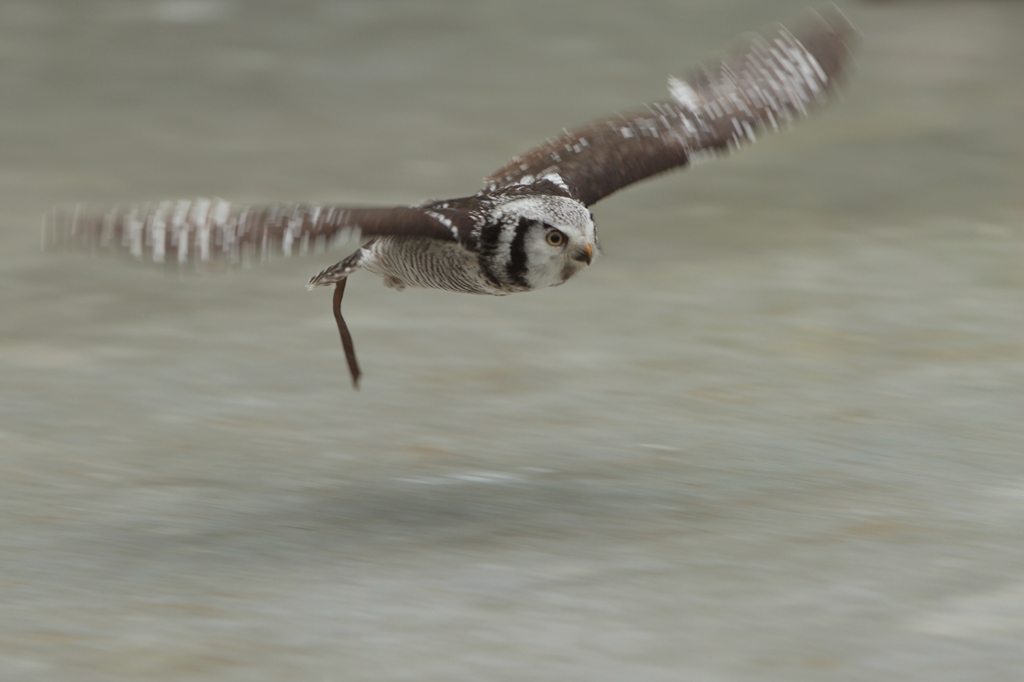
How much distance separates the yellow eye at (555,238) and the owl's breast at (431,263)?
26 centimetres

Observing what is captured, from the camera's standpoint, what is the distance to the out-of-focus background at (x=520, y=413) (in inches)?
186

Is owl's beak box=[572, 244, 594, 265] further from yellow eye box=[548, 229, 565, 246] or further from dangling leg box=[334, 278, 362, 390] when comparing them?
dangling leg box=[334, 278, 362, 390]

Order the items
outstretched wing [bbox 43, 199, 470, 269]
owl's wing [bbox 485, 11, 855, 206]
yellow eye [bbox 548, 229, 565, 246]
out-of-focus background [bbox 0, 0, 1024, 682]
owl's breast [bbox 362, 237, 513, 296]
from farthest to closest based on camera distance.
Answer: owl's wing [bbox 485, 11, 855, 206], owl's breast [bbox 362, 237, 513, 296], yellow eye [bbox 548, 229, 565, 246], out-of-focus background [bbox 0, 0, 1024, 682], outstretched wing [bbox 43, 199, 470, 269]

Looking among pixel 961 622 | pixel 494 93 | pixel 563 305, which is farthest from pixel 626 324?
pixel 494 93

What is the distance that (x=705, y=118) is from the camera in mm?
6012

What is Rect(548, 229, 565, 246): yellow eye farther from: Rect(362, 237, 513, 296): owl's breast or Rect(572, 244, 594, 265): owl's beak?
Rect(362, 237, 513, 296): owl's breast

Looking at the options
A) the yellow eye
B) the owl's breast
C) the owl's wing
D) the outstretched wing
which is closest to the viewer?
the outstretched wing

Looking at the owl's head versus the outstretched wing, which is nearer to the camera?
the outstretched wing

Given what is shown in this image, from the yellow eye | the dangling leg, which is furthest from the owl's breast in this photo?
the dangling leg

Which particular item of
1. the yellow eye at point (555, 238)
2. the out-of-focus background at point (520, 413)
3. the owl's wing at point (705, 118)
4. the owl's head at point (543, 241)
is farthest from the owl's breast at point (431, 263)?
the out-of-focus background at point (520, 413)

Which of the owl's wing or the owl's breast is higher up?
the owl's wing

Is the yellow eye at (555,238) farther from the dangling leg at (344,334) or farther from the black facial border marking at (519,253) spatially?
the dangling leg at (344,334)

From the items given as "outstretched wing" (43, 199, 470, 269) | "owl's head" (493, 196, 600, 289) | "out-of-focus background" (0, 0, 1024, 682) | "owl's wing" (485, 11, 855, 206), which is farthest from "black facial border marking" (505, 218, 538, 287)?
"out-of-focus background" (0, 0, 1024, 682)

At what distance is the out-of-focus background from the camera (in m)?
4.73
